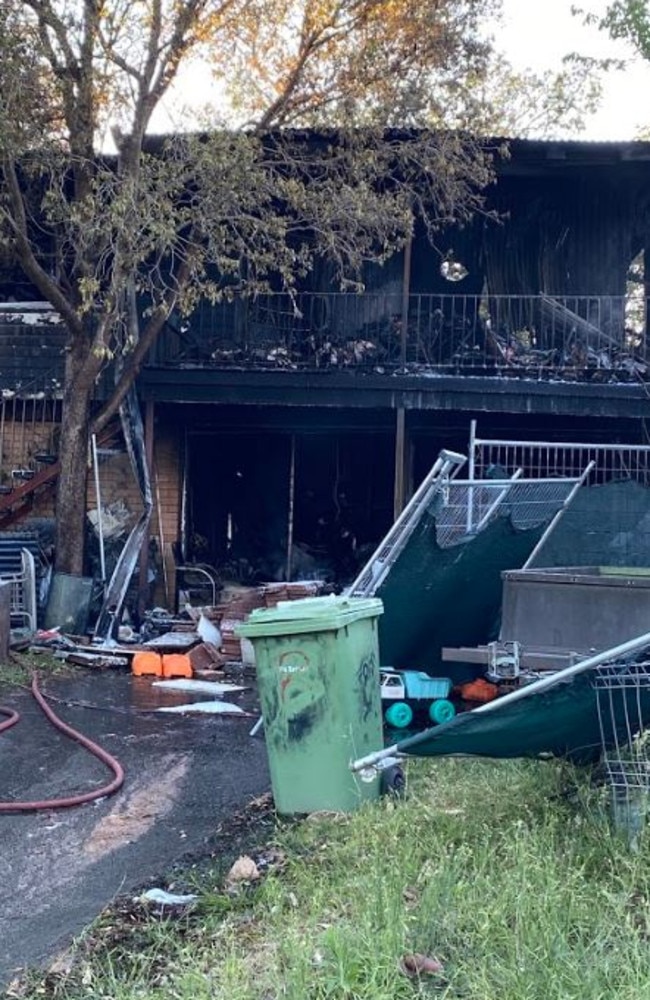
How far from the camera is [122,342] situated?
1277 centimetres

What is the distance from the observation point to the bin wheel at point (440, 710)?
25.8ft

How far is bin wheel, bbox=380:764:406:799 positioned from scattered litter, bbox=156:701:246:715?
3.52 metres

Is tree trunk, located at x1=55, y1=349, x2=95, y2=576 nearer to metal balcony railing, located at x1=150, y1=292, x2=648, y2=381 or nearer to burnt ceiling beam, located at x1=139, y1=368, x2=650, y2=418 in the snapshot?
burnt ceiling beam, located at x1=139, y1=368, x2=650, y2=418

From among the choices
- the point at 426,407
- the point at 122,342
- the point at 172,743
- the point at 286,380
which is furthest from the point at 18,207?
the point at 172,743

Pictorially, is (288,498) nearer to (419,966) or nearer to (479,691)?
(479,691)

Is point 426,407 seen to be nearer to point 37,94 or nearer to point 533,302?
point 533,302

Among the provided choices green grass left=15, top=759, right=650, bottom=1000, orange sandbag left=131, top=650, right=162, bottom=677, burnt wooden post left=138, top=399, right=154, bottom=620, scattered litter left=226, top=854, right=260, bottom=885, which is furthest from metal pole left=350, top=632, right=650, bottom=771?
burnt wooden post left=138, top=399, right=154, bottom=620

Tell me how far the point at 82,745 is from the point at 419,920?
4.51 m

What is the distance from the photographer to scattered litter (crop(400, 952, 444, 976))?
3.37 meters

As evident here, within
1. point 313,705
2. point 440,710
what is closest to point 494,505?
point 440,710

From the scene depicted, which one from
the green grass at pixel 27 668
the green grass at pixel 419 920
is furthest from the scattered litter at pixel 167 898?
the green grass at pixel 27 668

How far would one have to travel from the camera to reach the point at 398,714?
7.75m

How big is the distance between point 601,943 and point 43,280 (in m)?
9.55

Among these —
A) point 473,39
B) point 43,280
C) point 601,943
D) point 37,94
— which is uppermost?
point 473,39
